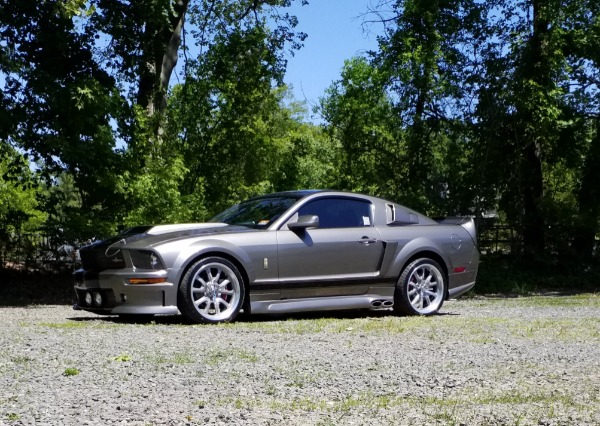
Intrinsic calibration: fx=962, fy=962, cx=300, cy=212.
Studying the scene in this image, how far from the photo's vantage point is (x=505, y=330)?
1043 centimetres

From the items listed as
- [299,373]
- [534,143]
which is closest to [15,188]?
[534,143]

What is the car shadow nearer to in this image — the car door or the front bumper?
the front bumper

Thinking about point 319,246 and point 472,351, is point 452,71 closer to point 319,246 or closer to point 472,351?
point 319,246

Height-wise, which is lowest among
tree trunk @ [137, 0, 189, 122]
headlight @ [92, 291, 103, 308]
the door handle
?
headlight @ [92, 291, 103, 308]

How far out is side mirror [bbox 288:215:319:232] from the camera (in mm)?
11453

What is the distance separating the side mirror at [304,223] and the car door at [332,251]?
69mm

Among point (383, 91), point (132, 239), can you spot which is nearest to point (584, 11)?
point (383, 91)

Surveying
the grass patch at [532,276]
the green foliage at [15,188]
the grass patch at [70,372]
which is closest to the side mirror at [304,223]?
the grass patch at [70,372]

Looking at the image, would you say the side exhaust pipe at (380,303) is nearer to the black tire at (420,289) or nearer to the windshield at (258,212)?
the black tire at (420,289)

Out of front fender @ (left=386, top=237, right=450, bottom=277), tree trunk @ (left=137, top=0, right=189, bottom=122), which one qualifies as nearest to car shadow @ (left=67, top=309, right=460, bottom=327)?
front fender @ (left=386, top=237, right=450, bottom=277)

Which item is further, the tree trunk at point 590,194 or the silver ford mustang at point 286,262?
the tree trunk at point 590,194

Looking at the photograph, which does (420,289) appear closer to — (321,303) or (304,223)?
(321,303)

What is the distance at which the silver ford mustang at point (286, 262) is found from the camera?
35.2 ft

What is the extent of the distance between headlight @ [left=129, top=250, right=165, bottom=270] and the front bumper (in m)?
0.08
